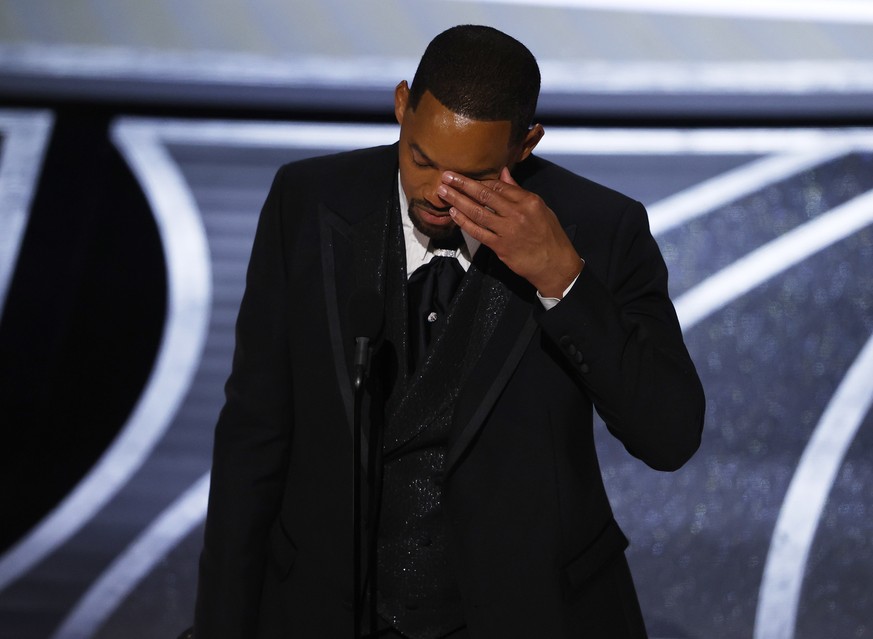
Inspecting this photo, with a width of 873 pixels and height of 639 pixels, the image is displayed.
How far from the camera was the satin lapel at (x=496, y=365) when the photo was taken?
4.58 ft

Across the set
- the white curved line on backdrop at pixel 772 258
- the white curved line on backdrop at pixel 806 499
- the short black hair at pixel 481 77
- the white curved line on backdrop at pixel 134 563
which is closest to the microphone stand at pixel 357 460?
the short black hair at pixel 481 77

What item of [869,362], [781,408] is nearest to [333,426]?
[781,408]

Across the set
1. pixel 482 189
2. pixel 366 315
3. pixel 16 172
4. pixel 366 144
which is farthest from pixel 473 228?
pixel 16 172

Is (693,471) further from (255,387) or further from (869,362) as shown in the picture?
(255,387)

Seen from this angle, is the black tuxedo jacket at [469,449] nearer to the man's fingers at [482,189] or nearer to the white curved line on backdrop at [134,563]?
the man's fingers at [482,189]

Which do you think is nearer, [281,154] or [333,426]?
[333,426]

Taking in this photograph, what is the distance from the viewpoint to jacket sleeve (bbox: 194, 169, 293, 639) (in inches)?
56.5

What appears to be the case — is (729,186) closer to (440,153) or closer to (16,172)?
(16,172)

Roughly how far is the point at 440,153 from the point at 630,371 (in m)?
0.35

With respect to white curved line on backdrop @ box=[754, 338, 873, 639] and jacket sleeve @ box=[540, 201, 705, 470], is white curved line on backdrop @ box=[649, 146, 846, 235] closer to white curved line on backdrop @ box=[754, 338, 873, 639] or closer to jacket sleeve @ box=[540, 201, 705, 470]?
white curved line on backdrop @ box=[754, 338, 873, 639]

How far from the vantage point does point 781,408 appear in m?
3.32

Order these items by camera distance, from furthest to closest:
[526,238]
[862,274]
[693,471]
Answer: [862,274] < [693,471] < [526,238]

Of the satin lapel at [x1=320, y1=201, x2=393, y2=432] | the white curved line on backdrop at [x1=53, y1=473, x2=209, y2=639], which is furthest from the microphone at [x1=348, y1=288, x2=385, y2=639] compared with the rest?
the white curved line on backdrop at [x1=53, y1=473, x2=209, y2=639]

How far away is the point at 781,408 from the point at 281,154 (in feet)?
5.93
